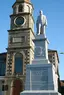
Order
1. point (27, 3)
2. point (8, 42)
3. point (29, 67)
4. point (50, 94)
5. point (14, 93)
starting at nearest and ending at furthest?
point (50, 94) → point (29, 67) → point (14, 93) → point (8, 42) → point (27, 3)

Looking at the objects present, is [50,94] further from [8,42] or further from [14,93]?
[8,42]

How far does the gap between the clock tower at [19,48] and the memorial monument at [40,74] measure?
21.9 m

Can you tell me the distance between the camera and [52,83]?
55.8 feet

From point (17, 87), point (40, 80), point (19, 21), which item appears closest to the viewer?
point (40, 80)

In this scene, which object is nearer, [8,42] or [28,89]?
[28,89]

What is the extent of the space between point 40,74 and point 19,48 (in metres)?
24.2

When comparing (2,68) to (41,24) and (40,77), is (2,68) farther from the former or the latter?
(40,77)

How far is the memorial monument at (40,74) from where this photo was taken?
668 inches

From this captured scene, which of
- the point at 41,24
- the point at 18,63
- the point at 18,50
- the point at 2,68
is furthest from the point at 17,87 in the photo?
the point at 41,24

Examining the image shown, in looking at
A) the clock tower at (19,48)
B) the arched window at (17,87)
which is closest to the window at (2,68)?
the clock tower at (19,48)

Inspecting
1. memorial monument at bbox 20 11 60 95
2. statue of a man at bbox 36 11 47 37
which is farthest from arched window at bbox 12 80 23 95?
memorial monument at bbox 20 11 60 95

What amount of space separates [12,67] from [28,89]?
23.8 meters

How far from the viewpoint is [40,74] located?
1753 centimetres

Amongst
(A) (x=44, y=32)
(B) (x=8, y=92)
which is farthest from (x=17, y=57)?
(A) (x=44, y=32)
